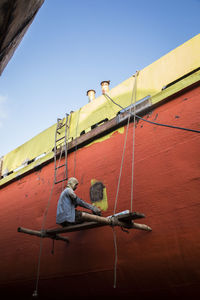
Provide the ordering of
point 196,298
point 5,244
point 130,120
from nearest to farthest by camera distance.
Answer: point 196,298 → point 130,120 → point 5,244

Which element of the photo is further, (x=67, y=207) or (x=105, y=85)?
(x=105, y=85)

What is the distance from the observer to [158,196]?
3.77 metres

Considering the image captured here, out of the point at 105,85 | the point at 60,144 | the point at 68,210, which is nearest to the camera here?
the point at 68,210

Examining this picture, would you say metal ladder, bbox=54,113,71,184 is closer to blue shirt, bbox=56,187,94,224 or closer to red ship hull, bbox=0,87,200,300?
red ship hull, bbox=0,87,200,300

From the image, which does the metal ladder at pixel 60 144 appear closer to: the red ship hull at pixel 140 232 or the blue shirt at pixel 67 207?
the red ship hull at pixel 140 232

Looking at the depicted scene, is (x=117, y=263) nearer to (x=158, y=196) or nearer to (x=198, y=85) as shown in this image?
(x=158, y=196)

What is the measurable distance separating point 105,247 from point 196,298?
1558mm

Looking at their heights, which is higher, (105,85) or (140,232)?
(105,85)

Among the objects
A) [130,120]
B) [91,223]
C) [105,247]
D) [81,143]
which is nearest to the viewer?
[91,223]

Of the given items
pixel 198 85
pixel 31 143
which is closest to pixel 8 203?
pixel 31 143

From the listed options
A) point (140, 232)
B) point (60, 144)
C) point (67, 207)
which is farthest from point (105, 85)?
point (140, 232)

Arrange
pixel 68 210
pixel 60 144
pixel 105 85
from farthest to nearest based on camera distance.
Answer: pixel 105 85
pixel 60 144
pixel 68 210

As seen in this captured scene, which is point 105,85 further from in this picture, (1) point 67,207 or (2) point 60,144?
(1) point 67,207

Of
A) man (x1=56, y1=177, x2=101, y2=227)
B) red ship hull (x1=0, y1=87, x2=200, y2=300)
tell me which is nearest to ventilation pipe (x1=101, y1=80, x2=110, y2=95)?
red ship hull (x1=0, y1=87, x2=200, y2=300)
